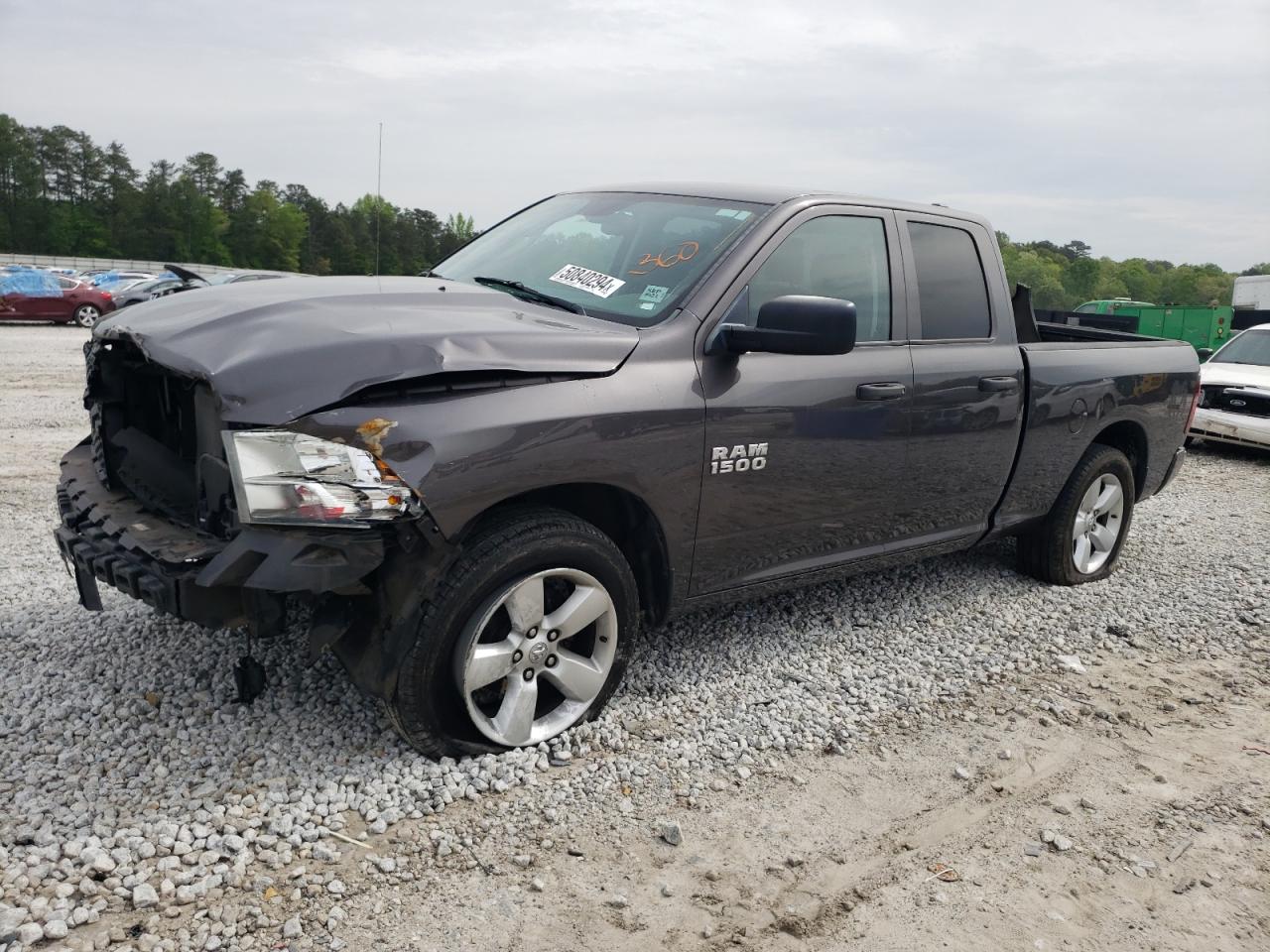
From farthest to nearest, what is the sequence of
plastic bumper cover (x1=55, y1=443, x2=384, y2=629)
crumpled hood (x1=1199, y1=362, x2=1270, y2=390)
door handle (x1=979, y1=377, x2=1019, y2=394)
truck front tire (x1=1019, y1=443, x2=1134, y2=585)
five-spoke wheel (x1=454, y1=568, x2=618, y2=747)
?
1. crumpled hood (x1=1199, y1=362, x2=1270, y2=390)
2. truck front tire (x1=1019, y1=443, x2=1134, y2=585)
3. door handle (x1=979, y1=377, x2=1019, y2=394)
4. five-spoke wheel (x1=454, y1=568, x2=618, y2=747)
5. plastic bumper cover (x1=55, y1=443, x2=384, y2=629)

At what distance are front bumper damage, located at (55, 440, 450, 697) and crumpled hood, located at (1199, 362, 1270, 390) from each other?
400 inches

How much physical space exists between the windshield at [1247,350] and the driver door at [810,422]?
30.7ft

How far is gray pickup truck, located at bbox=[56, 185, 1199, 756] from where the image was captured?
2789 millimetres

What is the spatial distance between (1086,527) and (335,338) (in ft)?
14.4

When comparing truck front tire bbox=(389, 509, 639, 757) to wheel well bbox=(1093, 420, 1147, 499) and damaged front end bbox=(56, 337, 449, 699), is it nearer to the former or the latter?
damaged front end bbox=(56, 337, 449, 699)

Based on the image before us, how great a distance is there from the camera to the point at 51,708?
11.1 ft

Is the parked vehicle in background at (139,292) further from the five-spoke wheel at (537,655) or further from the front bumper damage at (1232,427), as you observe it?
the five-spoke wheel at (537,655)

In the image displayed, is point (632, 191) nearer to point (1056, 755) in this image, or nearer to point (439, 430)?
point (439, 430)

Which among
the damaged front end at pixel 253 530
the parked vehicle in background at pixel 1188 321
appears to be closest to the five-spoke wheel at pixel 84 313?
the damaged front end at pixel 253 530

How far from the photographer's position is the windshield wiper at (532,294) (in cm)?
370

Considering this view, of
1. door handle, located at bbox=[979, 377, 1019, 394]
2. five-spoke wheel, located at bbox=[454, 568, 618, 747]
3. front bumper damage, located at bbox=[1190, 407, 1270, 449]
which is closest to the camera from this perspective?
five-spoke wheel, located at bbox=[454, 568, 618, 747]

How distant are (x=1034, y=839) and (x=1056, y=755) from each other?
64cm

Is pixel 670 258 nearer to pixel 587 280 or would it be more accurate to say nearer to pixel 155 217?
pixel 587 280

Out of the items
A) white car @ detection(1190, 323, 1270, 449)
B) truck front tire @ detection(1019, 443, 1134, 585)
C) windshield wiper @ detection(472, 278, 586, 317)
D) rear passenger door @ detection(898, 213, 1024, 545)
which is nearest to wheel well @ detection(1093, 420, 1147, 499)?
truck front tire @ detection(1019, 443, 1134, 585)
